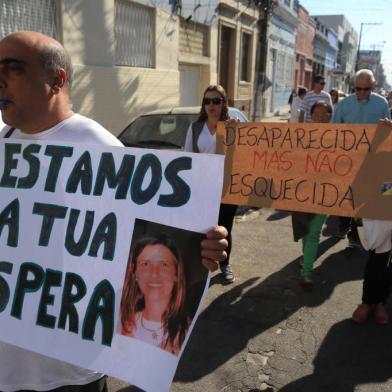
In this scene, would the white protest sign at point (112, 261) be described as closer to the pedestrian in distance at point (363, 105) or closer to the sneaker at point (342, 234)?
the pedestrian in distance at point (363, 105)

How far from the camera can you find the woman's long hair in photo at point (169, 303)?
1.38 metres

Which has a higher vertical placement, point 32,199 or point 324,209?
point 32,199

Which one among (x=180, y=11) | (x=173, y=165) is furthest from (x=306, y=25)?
(x=173, y=165)

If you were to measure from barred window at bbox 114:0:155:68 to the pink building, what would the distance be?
2081cm

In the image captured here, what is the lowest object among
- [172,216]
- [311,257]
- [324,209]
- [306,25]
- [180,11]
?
[311,257]

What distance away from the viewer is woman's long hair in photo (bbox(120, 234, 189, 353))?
54.2 inches

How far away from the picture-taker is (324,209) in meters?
3.07

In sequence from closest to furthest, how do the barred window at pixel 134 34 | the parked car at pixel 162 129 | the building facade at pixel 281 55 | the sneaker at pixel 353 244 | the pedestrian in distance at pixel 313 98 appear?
the sneaker at pixel 353 244 < the parked car at pixel 162 129 < the pedestrian in distance at pixel 313 98 < the barred window at pixel 134 34 < the building facade at pixel 281 55

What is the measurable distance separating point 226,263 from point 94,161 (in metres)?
2.88

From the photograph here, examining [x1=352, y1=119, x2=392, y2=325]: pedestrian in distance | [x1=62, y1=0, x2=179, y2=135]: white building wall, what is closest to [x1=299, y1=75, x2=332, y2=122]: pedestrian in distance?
[x1=62, y1=0, x2=179, y2=135]: white building wall

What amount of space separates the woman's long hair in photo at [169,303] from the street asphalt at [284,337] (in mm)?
1441

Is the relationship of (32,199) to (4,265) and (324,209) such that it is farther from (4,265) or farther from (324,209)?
(324,209)

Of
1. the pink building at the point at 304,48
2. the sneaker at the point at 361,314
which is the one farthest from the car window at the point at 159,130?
the pink building at the point at 304,48

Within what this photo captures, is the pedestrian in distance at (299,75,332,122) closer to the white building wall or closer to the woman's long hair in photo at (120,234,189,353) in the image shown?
the white building wall
